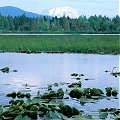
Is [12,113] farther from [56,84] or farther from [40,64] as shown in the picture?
[40,64]

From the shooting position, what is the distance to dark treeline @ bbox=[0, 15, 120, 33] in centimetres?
8194

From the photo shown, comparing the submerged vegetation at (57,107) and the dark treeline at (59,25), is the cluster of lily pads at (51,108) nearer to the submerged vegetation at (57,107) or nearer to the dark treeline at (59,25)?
the submerged vegetation at (57,107)

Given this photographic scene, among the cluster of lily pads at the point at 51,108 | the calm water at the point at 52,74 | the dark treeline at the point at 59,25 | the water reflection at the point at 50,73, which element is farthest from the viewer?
the dark treeline at the point at 59,25

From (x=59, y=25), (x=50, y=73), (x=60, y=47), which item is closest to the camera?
(x=50, y=73)

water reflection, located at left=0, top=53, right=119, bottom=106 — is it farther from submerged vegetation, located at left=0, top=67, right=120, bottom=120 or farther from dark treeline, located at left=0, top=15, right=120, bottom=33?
dark treeline, located at left=0, top=15, right=120, bottom=33

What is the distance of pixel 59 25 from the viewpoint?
284ft

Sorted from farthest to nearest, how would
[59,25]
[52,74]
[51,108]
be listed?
[59,25]
[52,74]
[51,108]

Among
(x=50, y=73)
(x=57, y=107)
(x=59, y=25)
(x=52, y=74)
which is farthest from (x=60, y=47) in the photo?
(x=59, y=25)

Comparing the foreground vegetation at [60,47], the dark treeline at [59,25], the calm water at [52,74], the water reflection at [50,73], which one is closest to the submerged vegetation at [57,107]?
the calm water at [52,74]

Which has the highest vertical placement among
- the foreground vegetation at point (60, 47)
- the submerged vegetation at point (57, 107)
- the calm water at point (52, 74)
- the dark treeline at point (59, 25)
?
the dark treeline at point (59, 25)

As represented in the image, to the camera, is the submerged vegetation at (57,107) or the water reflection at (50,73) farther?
the water reflection at (50,73)

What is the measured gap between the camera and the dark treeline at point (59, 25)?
81938 millimetres

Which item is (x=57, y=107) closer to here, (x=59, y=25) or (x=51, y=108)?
(x=51, y=108)

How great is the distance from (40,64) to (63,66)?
4.60ft
